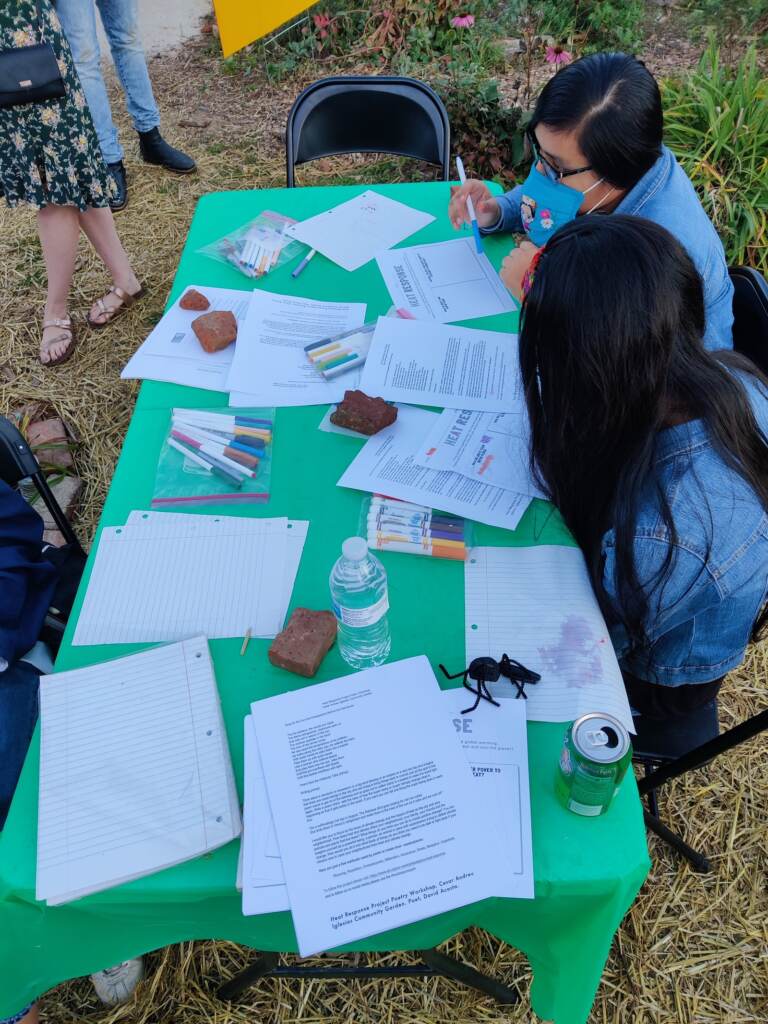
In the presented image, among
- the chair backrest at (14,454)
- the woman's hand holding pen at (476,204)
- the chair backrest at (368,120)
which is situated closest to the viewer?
the chair backrest at (14,454)

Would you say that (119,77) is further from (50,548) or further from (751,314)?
(751,314)

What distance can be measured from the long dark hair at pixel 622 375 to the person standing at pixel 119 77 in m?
2.34

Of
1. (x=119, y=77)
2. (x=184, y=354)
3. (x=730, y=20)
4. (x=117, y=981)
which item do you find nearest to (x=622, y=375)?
(x=184, y=354)

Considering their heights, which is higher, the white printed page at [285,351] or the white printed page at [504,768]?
the white printed page at [285,351]

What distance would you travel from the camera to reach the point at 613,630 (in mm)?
1384

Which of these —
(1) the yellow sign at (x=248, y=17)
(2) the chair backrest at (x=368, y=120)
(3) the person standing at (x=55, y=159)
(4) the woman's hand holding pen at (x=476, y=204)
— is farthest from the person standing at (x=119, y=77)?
(4) the woman's hand holding pen at (x=476, y=204)

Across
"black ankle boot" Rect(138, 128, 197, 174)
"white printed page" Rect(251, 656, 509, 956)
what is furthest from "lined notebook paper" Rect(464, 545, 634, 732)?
"black ankle boot" Rect(138, 128, 197, 174)

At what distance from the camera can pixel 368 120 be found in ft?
8.86

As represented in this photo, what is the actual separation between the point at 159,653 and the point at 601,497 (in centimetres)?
82

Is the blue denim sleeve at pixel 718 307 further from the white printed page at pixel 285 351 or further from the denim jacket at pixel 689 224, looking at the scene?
the white printed page at pixel 285 351

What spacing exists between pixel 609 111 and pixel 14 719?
1.96 meters

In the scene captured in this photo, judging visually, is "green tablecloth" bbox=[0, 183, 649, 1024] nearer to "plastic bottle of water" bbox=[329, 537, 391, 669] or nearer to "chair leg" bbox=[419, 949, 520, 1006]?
"plastic bottle of water" bbox=[329, 537, 391, 669]

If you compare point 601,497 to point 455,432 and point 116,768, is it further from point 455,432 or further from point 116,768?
point 116,768

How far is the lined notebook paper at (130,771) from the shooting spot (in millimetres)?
1008
